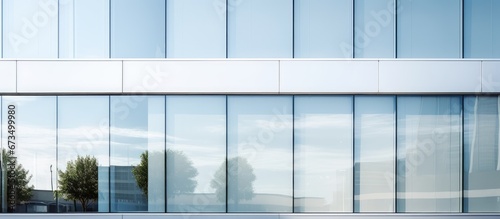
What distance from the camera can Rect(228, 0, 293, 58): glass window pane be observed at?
637 inches

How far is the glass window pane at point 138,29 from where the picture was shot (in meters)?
16.2

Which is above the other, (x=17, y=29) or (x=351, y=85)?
(x=17, y=29)

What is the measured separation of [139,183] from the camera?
16078 millimetres

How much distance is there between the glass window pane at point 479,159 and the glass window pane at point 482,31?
4.64 ft

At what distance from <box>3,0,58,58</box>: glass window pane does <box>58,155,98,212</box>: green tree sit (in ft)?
11.1

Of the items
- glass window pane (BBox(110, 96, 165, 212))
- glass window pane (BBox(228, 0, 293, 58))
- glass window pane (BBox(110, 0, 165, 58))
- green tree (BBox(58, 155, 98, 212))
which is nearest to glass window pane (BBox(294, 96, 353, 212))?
Result: glass window pane (BBox(228, 0, 293, 58))

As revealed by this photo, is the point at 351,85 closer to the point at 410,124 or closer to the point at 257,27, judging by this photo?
the point at 410,124

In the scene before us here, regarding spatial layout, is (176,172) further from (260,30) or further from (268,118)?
(260,30)

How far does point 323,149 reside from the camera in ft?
52.4

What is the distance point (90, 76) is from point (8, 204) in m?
4.70

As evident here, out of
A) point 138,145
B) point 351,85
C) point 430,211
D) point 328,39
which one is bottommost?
A: point 430,211

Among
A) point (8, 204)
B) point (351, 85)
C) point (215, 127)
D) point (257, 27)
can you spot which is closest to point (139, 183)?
point (215, 127)

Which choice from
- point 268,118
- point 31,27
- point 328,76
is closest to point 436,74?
point 328,76

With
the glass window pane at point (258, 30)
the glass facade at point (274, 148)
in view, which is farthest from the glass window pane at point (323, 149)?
the glass window pane at point (258, 30)
